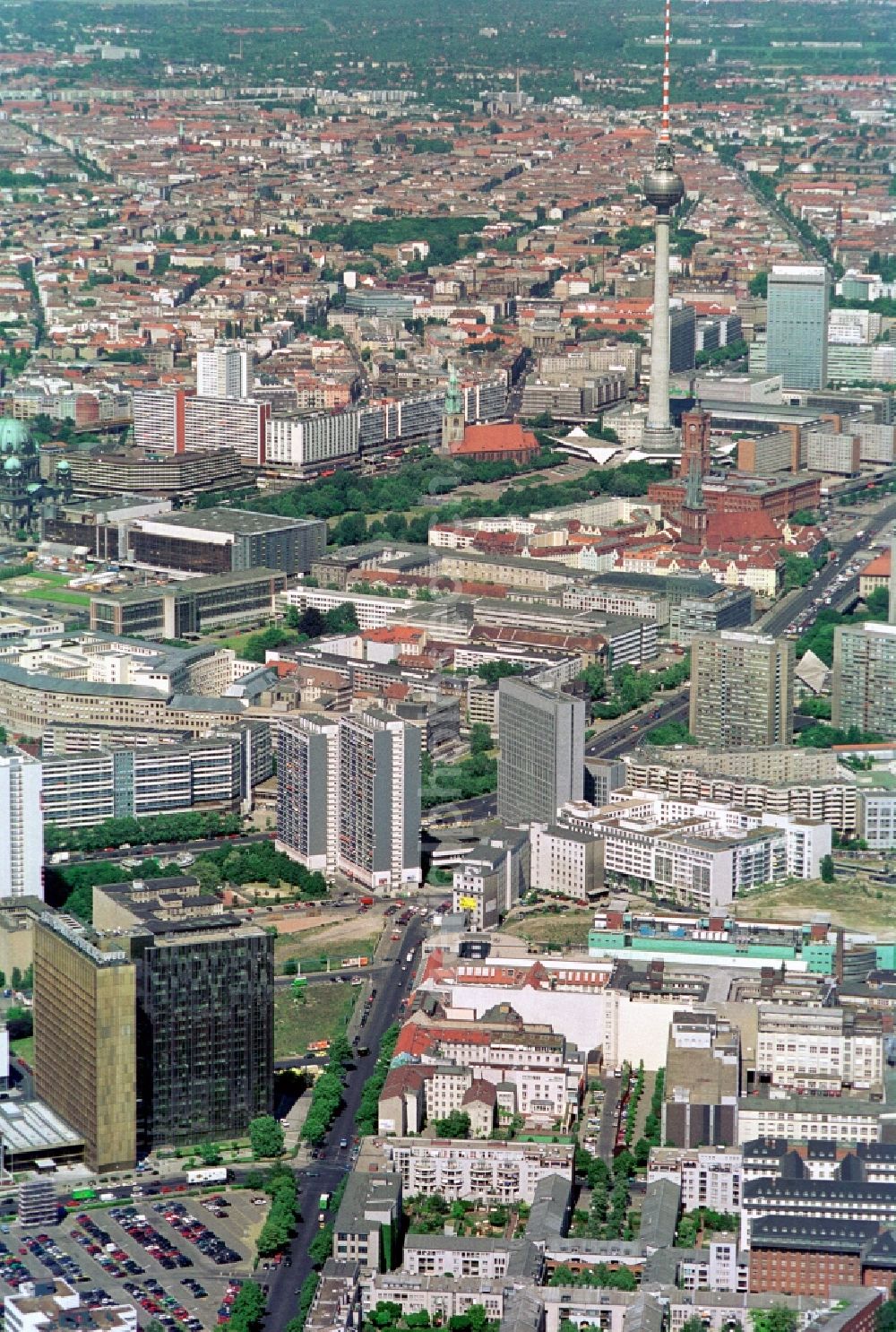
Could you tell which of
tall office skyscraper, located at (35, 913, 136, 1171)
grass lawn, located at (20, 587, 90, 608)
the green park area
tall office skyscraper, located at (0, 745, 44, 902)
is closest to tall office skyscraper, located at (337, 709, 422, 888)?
tall office skyscraper, located at (0, 745, 44, 902)

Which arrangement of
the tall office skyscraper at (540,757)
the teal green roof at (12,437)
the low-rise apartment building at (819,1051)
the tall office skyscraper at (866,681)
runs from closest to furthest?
the low-rise apartment building at (819,1051), the tall office skyscraper at (540,757), the tall office skyscraper at (866,681), the teal green roof at (12,437)

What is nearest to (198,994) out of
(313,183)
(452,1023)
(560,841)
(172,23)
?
(452,1023)

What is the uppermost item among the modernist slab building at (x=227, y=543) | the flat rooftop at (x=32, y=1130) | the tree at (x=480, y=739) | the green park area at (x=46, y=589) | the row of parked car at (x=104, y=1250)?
the modernist slab building at (x=227, y=543)

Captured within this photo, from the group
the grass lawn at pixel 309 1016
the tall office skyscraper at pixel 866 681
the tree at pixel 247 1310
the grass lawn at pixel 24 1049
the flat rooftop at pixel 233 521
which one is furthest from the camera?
the flat rooftop at pixel 233 521

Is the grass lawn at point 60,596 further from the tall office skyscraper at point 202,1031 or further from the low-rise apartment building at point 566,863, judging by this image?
the tall office skyscraper at point 202,1031

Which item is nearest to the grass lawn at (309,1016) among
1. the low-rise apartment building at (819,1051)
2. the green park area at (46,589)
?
the low-rise apartment building at (819,1051)

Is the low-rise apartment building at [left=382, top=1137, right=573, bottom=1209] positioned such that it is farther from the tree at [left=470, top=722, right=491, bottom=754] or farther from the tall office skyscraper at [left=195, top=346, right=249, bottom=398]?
the tall office skyscraper at [left=195, top=346, right=249, bottom=398]

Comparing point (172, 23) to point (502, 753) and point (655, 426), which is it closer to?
point (655, 426)

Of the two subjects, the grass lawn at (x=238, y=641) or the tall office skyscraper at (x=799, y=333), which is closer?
the grass lawn at (x=238, y=641)
